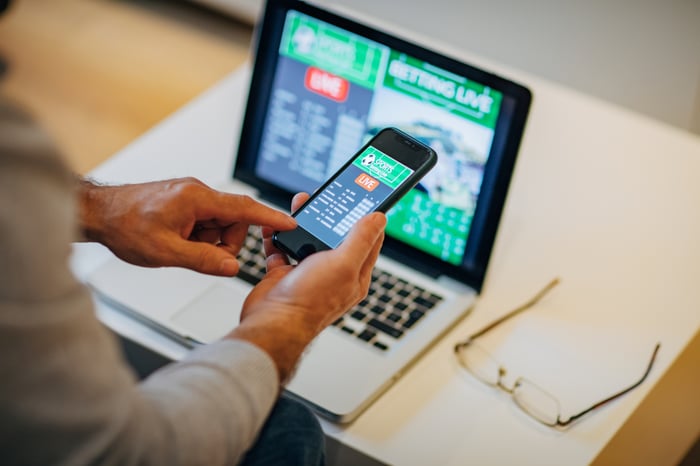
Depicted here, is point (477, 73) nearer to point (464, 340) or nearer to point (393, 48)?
point (393, 48)

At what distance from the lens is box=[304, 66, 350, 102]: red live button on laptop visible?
3.99ft

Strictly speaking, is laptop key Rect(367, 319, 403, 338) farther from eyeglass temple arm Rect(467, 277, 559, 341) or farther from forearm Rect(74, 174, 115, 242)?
forearm Rect(74, 174, 115, 242)

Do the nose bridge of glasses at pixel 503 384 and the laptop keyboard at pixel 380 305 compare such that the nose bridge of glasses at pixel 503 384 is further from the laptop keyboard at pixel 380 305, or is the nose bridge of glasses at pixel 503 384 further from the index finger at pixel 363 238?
the index finger at pixel 363 238

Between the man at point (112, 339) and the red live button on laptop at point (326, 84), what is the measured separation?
0.80 ft

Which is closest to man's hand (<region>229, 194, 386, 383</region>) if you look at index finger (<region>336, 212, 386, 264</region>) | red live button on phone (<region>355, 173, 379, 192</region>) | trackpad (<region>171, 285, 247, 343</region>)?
index finger (<region>336, 212, 386, 264</region>)

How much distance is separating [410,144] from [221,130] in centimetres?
47

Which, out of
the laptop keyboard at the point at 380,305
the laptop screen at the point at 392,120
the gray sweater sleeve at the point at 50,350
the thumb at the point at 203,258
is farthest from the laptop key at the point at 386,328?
the gray sweater sleeve at the point at 50,350

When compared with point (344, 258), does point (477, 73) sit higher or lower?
higher

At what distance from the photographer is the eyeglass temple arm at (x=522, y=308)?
1146 mm

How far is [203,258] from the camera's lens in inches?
37.5

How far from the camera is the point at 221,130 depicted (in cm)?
142

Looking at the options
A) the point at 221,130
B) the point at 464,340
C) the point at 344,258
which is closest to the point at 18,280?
the point at 344,258

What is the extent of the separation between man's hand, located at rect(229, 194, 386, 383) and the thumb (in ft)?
0.21

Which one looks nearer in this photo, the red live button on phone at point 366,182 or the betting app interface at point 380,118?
the red live button on phone at point 366,182
